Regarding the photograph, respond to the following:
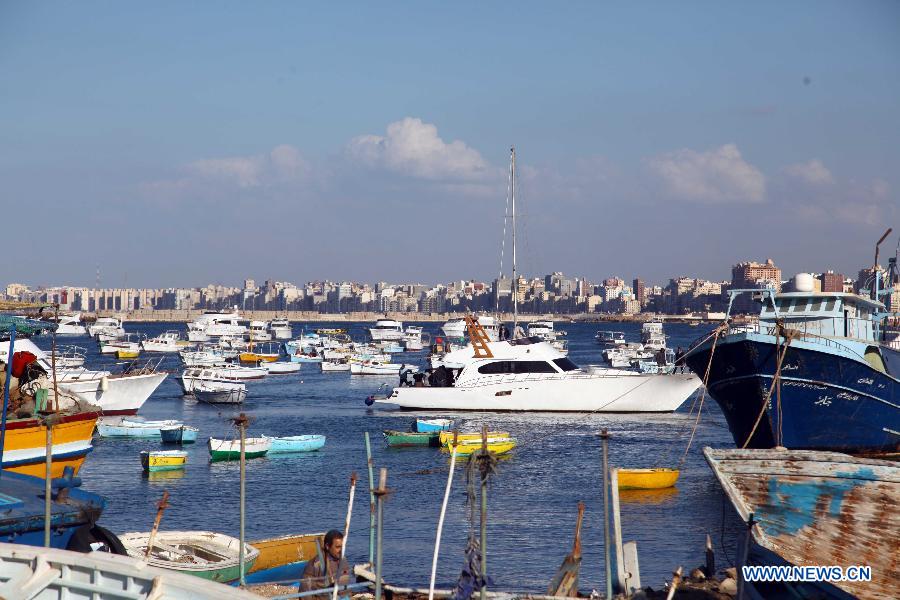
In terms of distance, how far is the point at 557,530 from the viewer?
957 inches

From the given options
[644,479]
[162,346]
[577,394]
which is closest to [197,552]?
[644,479]

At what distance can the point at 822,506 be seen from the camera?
1531 centimetres

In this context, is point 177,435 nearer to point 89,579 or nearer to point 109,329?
point 89,579

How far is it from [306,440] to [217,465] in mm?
3774

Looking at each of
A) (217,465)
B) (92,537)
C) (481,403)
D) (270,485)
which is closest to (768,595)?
(92,537)

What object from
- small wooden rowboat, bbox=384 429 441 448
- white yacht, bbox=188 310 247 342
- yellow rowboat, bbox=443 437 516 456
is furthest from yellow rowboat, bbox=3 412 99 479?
white yacht, bbox=188 310 247 342

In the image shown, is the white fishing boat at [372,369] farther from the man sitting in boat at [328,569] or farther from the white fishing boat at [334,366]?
the man sitting in boat at [328,569]

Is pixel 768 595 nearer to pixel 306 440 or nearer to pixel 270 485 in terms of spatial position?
pixel 270 485

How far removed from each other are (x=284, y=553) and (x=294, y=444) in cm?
1762

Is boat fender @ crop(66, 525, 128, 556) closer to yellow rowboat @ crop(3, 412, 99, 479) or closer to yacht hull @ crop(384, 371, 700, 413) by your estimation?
yellow rowboat @ crop(3, 412, 99, 479)

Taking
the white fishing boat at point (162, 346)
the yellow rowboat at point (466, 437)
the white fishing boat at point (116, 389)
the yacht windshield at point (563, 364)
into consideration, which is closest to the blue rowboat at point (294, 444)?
the yellow rowboat at point (466, 437)

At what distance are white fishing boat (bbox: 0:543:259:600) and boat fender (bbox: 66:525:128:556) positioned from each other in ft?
6.68

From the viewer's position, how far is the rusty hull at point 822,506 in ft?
49.3

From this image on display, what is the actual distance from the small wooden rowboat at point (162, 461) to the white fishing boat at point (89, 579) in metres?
21.7
